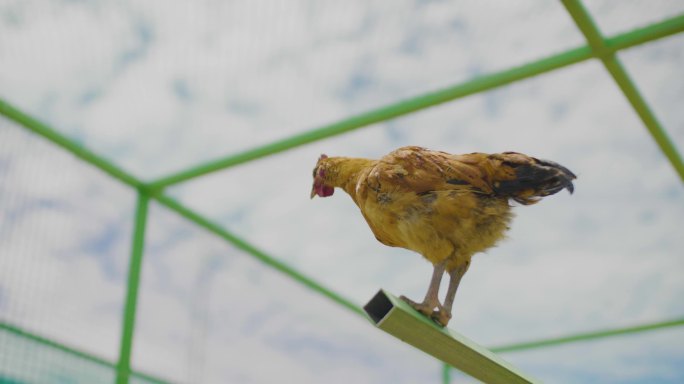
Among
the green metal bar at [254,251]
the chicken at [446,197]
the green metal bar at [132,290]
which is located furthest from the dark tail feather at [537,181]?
the green metal bar at [254,251]

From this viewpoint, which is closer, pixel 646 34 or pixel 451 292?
pixel 451 292

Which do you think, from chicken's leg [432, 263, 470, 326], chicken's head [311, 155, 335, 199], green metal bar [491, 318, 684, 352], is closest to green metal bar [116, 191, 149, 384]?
chicken's head [311, 155, 335, 199]

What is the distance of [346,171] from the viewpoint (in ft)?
6.01

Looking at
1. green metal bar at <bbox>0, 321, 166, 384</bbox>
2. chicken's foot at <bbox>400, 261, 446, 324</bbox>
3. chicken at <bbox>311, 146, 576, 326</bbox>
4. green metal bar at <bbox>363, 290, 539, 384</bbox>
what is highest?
green metal bar at <bbox>0, 321, 166, 384</bbox>

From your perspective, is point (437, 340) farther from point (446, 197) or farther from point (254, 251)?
point (254, 251)

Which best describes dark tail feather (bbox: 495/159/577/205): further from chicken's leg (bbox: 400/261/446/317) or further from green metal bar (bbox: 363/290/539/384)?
green metal bar (bbox: 363/290/539/384)

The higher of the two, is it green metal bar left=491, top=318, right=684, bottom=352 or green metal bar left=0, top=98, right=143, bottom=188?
green metal bar left=0, top=98, right=143, bottom=188

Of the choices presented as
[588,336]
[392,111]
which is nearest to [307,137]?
[392,111]

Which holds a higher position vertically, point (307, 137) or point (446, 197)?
point (307, 137)

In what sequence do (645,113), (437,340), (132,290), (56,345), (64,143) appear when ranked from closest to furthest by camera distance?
(437,340) < (645,113) < (56,345) < (64,143) < (132,290)

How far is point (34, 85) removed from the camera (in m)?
3.38

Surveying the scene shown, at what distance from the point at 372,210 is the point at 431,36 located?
66.2 inches

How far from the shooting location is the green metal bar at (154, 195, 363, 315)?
4523 millimetres

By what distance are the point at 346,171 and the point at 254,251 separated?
10.3 feet
